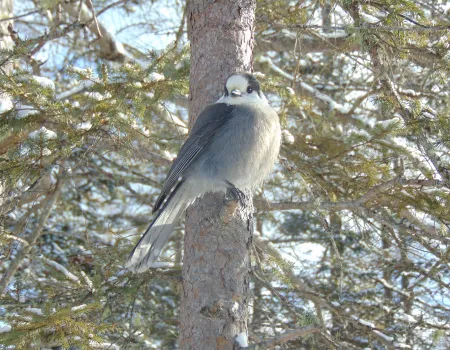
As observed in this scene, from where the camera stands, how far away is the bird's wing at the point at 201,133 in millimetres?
3191

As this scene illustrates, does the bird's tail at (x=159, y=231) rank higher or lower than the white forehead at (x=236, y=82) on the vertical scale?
lower

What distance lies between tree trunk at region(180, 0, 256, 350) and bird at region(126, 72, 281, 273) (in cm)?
10

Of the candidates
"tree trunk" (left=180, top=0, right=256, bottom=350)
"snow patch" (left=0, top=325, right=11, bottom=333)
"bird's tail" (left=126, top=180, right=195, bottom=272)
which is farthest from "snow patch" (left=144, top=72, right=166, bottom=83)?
"snow patch" (left=0, top=325, right=11, bottom=333)

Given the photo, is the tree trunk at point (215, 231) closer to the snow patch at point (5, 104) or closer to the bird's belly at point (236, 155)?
the bird's belly at point (236, 155)

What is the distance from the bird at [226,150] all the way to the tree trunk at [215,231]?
0.32 feet

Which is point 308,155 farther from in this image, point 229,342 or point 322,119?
point 229,342

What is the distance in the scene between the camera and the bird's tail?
2.91 m

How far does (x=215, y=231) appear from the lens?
9.73ft

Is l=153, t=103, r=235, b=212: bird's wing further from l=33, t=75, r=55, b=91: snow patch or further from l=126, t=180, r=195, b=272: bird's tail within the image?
l=33, t=75, r=55, b=91: snow patch

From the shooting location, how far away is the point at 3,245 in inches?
140

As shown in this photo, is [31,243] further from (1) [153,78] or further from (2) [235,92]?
(2) [235,92]

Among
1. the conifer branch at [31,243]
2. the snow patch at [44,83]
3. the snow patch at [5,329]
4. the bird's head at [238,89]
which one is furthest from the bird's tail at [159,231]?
the conifer branch at [31,243]

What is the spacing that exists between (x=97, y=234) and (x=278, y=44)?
306 cm

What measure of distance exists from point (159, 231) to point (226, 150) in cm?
66
